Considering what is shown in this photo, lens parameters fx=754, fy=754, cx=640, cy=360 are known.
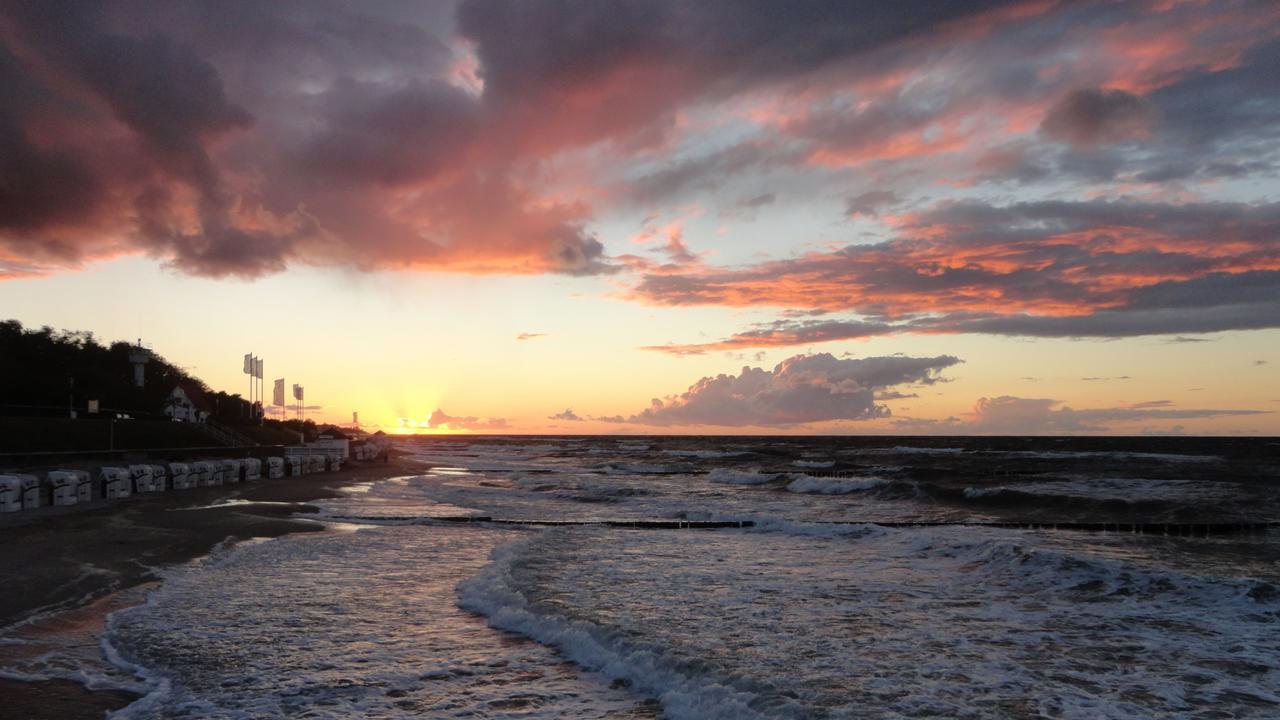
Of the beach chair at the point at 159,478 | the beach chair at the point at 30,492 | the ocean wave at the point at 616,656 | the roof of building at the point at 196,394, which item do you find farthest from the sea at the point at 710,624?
the roof of building at the point at 196,394

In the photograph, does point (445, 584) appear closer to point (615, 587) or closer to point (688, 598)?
point (615, 587)

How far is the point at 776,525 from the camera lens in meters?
23.5

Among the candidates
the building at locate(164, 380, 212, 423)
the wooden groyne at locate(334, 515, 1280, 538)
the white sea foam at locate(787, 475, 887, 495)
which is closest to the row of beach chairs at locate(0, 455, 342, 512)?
the wooden groyne at locate(334, 515, 1280, 538)

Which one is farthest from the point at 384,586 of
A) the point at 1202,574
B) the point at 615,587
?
the point at 1202,574

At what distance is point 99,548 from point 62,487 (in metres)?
11.3

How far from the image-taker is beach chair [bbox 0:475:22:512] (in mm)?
21719

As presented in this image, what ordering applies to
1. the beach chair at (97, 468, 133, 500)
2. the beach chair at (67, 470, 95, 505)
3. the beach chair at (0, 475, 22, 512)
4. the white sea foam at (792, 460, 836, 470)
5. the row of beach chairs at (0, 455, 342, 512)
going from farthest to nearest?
the white sea foam at (792, 460, 836, 470)
the beach chair at (97, 468, 133, 500)
the beach chair at (67, 470, 95, 505)
the row of beach chairs at (0, 455, 342, 512)
the beach chair at (0, 475, 22, 512)

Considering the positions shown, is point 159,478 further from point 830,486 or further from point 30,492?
point 830,486

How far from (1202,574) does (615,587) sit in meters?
11.3

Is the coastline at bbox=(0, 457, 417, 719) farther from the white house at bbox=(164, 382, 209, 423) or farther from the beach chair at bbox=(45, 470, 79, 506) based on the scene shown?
the white house at bbox=(164, 382, 209, 423)

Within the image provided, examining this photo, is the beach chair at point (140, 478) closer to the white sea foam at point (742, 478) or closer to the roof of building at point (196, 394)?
the white sea foam at point (742, 478)

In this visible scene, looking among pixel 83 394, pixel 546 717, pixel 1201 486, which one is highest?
pixel 83 394

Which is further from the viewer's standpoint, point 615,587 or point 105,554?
point 105,554

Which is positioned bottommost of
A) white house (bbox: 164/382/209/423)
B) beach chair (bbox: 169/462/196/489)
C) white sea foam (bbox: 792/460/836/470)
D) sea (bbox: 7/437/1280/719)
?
white sea foam (bbox: 792/460/836/470)
